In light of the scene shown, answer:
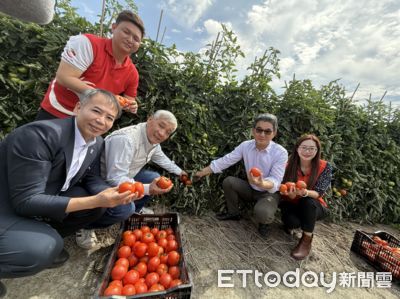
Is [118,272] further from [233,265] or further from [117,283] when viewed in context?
[233,265]

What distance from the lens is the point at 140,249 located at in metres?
2.09

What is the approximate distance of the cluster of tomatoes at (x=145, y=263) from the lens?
172 centimetres

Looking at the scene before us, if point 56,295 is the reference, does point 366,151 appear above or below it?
above

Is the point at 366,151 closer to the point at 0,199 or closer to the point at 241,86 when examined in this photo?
the point at 241,86

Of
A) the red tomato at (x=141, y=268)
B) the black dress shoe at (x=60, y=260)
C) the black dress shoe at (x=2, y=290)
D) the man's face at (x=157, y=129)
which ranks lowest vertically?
the black dress shoe at (x=2, y=290)

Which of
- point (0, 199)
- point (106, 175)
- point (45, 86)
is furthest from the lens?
point (45, 86)

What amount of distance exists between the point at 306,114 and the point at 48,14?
364 cm

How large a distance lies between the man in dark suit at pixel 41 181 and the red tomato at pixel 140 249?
67cm

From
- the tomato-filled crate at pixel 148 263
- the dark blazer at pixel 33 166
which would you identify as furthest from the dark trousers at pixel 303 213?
the dark blazer at pixel 33 166

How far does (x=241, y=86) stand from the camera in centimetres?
358

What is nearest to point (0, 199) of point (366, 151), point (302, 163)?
point (302, 163)

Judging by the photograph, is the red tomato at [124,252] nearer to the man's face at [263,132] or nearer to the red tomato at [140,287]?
the red tomato at [140,287]

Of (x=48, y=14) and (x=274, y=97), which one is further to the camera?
(x=274, y=97)

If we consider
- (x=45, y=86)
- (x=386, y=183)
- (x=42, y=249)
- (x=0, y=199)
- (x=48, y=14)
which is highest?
(x=48, y=14)
